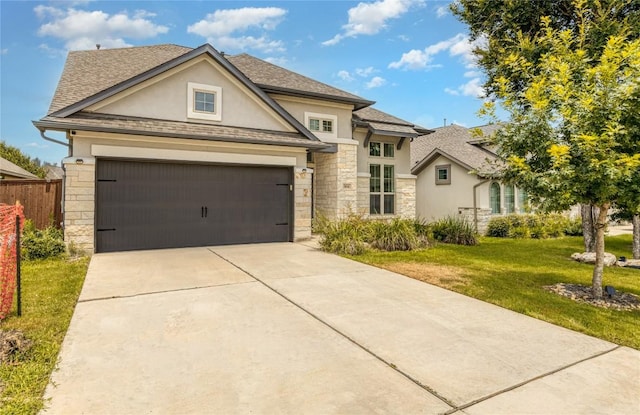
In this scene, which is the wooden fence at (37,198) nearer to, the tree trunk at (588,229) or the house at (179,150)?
the house at (179,150)

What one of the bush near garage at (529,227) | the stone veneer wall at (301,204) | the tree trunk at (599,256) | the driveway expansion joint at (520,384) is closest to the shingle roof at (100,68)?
the stone veneer wall at (301,204)

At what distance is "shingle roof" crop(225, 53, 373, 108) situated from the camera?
13.1 m

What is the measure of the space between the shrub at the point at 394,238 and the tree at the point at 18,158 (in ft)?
115

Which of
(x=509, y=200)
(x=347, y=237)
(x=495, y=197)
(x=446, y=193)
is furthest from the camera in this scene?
(x=446, y=193)

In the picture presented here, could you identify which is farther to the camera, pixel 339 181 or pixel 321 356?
pixel 339 181

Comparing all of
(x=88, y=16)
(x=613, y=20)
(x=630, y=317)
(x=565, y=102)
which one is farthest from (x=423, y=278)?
(x=88, y=16)

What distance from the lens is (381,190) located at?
15922 millimetres

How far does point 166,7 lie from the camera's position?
508 inches

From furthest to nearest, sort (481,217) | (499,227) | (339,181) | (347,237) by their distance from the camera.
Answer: (481,217)
(499,227)
(339,181)
(347,237)

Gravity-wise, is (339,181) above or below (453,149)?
below

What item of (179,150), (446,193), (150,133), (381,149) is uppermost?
(381,149)

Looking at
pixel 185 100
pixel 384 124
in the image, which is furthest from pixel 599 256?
pixel 384 124

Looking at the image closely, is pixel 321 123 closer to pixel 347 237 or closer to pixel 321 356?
pixel 347 237

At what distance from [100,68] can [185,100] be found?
4054 mm
